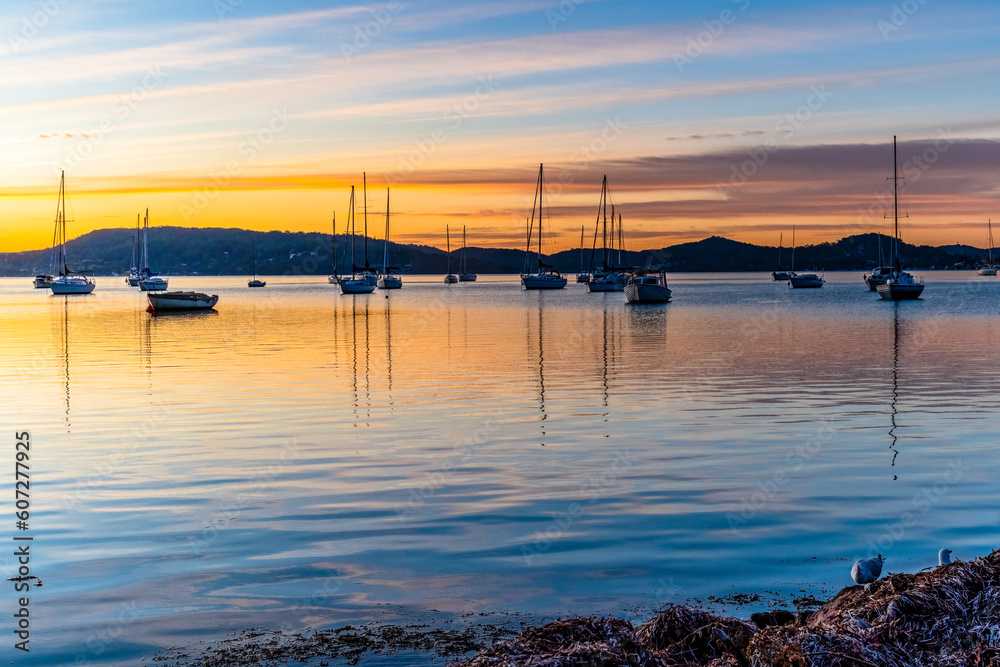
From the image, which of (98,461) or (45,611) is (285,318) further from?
(45,611)

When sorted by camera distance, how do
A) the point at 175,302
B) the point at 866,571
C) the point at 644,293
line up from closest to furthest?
the point at 866,571
the point at 175,302
the point at 644,293

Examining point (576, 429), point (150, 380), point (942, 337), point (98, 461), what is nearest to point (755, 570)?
point (576, 429)

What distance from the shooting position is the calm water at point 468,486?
10.0 metres

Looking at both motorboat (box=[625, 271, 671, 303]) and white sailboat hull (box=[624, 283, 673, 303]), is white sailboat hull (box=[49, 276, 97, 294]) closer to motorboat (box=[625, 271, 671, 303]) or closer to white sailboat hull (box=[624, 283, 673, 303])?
white sailboat hull (box=[624, 283, 673, 303])

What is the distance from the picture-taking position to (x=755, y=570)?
10.6 meters

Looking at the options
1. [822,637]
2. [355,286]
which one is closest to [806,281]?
[355,286]

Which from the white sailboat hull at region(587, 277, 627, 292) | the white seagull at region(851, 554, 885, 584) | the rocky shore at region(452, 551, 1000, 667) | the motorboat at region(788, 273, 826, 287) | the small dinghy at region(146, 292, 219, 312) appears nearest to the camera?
the rocky shore at region(452, 551, 1000, 667)

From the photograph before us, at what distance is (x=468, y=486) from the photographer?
49.9 ft

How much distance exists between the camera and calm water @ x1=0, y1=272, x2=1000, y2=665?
10016 mm

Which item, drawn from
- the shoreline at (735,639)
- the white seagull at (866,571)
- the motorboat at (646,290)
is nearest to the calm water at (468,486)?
the shoreline at (735,639)

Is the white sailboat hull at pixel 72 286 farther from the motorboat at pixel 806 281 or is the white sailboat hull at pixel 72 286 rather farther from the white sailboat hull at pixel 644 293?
the motorboat at pixel 806 281

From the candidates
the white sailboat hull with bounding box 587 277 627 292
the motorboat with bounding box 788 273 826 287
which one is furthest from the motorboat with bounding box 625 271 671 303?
the motorboat with bounding box 788 273 826 287

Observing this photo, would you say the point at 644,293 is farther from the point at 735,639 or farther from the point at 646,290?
the point at 735,639

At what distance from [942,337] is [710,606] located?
45.2 metres
